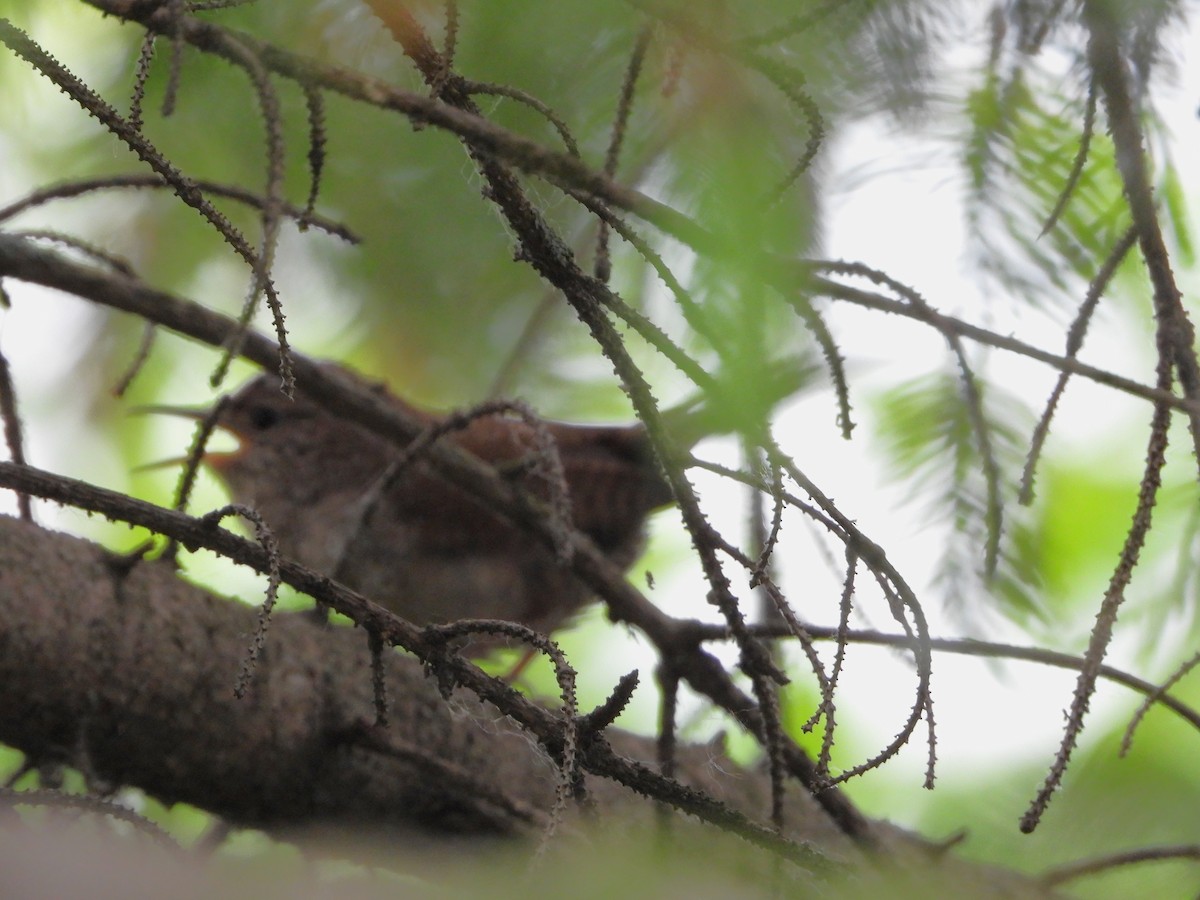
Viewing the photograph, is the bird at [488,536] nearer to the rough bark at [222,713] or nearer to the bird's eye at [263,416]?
the bird's eye at [263,416]

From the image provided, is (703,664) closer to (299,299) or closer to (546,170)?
(546,170)

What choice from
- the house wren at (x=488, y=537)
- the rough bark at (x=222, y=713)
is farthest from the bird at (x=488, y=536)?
the rough bark at (x=222, y=713)

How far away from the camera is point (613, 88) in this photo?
4.03ft

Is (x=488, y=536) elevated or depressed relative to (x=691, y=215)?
elevated

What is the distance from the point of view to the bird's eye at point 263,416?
8.20 ft

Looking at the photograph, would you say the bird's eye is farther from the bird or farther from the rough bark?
the rough bark

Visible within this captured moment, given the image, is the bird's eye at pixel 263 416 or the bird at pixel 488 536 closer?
the bird at pixel 488 536

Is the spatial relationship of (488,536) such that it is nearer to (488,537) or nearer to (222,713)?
(488,537)

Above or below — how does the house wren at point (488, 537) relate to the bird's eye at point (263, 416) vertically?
below

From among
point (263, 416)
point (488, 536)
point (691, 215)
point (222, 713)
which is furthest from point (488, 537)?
point (691, 215)

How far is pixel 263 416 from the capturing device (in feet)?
8.22

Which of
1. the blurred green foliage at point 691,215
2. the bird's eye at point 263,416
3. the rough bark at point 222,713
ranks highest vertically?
the bird's eye at point 263,416

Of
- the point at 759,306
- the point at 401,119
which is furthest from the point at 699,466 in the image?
the point at 401,119

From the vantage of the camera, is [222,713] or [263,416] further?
[263,416]
